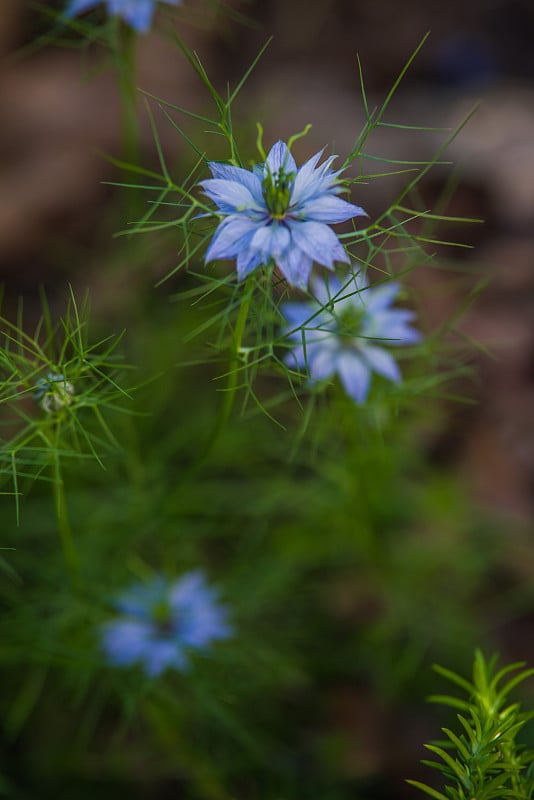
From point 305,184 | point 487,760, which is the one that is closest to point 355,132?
point 305,184

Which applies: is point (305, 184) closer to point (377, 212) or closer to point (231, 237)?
point (231, 237)

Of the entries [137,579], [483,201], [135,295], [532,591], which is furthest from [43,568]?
[483,201]

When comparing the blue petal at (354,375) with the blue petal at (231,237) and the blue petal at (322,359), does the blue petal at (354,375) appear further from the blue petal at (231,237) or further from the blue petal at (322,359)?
the blue petal at (231,237)

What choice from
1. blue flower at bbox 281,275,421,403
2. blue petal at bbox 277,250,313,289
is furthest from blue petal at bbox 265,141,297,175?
blue flower at bbox 281,275,421,403

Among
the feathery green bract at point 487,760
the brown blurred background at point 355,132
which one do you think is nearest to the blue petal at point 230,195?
the feathery green bract at point 487,760

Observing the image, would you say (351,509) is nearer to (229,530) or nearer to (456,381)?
(229,530)
